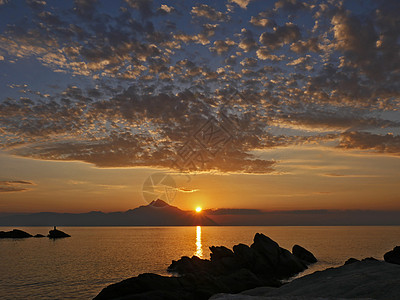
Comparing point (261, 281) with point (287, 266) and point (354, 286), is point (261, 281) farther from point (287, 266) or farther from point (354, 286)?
point (354, 286)

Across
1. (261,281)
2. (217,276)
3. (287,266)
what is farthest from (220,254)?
(261,281)

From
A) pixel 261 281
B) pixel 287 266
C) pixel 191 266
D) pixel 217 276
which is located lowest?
pixel 287 266

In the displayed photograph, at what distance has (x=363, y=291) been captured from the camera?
15.5 meters

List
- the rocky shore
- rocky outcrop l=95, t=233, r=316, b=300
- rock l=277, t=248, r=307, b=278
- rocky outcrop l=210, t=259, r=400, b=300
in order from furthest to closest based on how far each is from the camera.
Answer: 1. rock l=277, t=248, r=307, b=278
2. rocky outcrop l=95, t=233, r=316, b=300
3. the rocky shore
4. rocky outcrop l=210, t=259, r=400, b=300

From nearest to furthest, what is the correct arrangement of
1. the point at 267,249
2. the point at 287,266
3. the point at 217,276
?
the point at 217,276, the point at 287,266, the point at 267,249

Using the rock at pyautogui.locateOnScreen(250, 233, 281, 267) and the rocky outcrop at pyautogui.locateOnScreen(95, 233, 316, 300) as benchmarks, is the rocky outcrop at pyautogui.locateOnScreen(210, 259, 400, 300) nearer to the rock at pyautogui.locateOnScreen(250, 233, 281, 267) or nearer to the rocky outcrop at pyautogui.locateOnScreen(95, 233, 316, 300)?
the rocky outcrop at pyautogui.locateOnScreen(95, 233, 316, 300)

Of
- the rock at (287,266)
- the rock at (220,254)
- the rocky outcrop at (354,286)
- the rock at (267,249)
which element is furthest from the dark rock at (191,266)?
the rocky outcrop at (354,286)

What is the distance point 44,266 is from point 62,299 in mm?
34598

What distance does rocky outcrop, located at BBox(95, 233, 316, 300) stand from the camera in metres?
27.8

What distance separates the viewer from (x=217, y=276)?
43.1 m

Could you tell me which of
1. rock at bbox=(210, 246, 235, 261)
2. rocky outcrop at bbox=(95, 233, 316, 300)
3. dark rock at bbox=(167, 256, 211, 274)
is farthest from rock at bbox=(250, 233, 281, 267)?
dark rock at bbox=(167, 256, 211, 274)

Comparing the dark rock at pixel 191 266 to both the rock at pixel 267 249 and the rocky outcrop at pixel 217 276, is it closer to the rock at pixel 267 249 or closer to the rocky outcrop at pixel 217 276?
the rocky outcrop at pixel 217 276

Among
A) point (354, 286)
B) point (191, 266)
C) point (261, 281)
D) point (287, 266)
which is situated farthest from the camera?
point (287, 266)

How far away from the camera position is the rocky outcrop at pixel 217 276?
91.1ft
